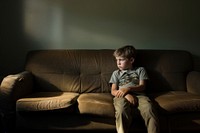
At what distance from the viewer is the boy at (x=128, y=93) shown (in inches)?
74.5

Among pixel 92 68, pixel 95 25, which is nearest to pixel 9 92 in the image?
pixel 92 68

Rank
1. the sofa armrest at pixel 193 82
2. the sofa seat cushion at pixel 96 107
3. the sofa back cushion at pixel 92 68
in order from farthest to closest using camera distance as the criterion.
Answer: the sofa back cushion at pixel 92 68 < the sofa armrest at pixel 193 82 < the sofa seat cushion at pixel 96 107

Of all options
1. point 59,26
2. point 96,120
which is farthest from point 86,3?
point 96,120

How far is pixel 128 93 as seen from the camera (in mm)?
2156

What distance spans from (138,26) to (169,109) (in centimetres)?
123

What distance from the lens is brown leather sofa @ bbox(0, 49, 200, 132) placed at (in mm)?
2012

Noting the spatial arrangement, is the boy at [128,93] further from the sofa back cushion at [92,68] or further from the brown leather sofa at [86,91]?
the sofa back cushion at [92,68]

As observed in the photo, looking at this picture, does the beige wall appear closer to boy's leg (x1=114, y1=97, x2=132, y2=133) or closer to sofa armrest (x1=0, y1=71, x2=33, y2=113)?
sofa armrest (x1=0, y1=71, x2=33, y2=113)

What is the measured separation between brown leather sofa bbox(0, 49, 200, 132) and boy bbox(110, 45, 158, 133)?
0.09 meters

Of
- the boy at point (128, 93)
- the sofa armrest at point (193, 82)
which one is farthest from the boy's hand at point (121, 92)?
the sofa armrest at point (193, 82)

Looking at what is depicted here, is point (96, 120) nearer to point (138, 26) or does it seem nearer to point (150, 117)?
point (150, 117)

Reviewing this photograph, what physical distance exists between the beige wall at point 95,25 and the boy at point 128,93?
541mm

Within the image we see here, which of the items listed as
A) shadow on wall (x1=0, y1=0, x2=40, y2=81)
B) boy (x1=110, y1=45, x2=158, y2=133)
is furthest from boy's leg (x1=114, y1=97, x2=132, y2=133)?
shadow on wall (x1=0, y1=0, x2=40, y2=81)

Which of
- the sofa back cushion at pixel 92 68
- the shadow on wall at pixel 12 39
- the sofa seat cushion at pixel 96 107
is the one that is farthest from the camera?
the shadow on wall at pixel 12 39
